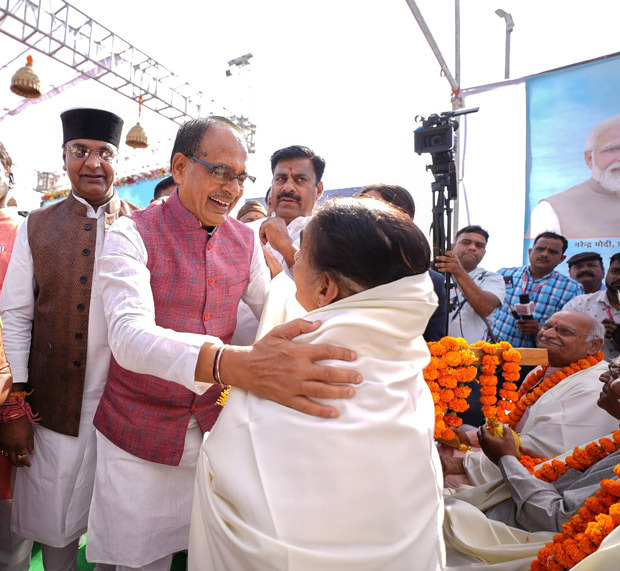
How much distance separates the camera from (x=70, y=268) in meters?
2.21

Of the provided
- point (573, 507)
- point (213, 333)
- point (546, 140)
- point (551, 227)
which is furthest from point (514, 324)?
point (213, 333)

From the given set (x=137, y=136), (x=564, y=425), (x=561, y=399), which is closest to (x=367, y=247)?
(x=564, y=425)

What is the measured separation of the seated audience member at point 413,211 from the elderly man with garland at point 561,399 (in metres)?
0.78

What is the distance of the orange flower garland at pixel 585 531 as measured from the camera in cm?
164

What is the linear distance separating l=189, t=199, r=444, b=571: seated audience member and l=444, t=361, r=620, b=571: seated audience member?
953 mm

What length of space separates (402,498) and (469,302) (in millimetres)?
3402

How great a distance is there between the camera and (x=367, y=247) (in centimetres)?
131

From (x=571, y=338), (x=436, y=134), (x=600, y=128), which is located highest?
(x=600, y=128)

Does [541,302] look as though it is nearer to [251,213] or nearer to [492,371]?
[492,371]

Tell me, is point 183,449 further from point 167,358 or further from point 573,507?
point 573,507

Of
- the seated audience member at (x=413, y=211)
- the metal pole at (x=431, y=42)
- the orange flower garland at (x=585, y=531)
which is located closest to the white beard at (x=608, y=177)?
the metal pole at (x=431, y=42)

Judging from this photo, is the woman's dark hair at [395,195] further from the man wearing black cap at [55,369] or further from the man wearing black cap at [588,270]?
the man wearing black cap at [588,270]

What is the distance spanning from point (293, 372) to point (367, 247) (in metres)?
0.40

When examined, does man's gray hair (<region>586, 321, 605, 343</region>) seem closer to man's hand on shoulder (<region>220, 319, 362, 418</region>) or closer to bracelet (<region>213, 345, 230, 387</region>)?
man's hand on shoulder (<region>220, 319, 362, 418</region>)
